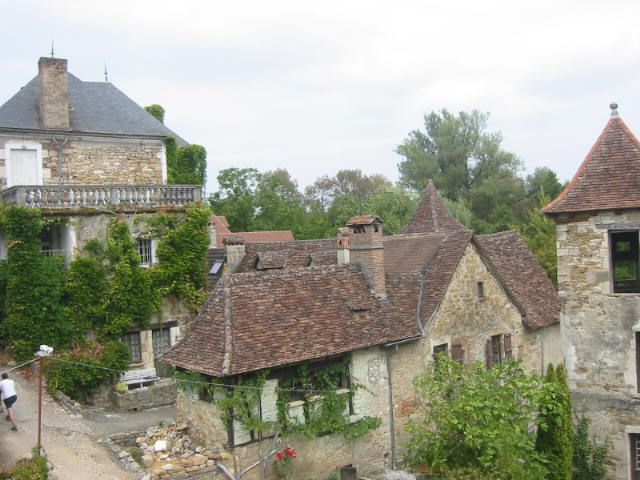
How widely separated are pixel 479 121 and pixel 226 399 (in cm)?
4454

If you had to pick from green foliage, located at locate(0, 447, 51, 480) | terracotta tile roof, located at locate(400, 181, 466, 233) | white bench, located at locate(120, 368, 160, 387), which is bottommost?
green foliage, located at locate(0, 447, 51, 480)

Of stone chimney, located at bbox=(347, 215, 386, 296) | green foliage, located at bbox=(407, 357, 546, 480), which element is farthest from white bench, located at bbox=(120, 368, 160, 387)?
green foliage, located at bbox=(407, 357, 546, 480)

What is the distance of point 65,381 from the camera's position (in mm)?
19438

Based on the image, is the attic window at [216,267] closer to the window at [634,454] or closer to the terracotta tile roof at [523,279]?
the terracotta tile roof at [523,279]

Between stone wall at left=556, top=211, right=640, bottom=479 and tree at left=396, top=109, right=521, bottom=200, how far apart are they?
38.3m

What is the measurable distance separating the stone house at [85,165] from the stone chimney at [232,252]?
10.0 feet

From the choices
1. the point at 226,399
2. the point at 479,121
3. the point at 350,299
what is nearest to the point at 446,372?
the point at 350,299

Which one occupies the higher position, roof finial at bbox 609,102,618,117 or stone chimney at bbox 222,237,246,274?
roof finial at bbox 609,102,618,117

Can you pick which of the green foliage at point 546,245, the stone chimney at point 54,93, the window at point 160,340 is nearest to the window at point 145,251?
the window at point 160,340

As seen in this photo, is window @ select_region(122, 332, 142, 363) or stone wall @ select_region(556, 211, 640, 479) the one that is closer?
stone wall @ select_region(556, 211, 640, 479)

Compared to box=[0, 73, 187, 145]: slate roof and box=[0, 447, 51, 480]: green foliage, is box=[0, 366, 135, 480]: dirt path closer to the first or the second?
box=[0, 447, 51, 480]: green foliage

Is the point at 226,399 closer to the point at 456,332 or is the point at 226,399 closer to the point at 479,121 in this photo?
the point at 456,332

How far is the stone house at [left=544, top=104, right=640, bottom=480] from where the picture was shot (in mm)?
14984

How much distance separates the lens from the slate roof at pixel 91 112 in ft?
75.0
